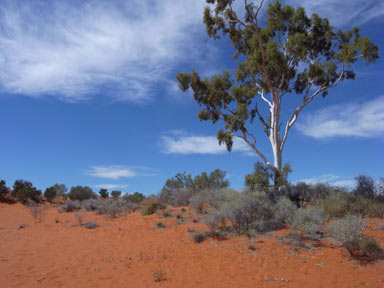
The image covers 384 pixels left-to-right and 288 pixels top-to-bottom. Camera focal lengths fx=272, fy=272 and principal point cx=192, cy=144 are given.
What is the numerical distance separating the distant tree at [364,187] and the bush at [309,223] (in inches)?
271

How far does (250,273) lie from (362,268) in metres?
3.06

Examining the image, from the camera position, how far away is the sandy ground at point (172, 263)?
666 cm

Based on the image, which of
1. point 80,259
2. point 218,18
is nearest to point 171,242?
point 80,259

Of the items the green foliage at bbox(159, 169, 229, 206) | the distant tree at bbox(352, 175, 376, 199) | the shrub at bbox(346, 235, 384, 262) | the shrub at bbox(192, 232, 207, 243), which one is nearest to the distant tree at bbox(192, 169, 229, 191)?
the green foliage at bbox(159, 169, 229, 206)

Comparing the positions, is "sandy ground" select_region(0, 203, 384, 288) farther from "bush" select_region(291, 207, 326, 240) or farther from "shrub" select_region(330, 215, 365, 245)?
"bush" select_region(291, 207, 326, 240)

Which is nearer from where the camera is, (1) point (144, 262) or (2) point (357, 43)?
(1) point (144, 262)

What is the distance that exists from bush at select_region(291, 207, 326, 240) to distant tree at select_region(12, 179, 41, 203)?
88.0ft

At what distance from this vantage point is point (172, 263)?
802 cm

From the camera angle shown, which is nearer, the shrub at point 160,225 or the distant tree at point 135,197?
the shrub at point 160,225

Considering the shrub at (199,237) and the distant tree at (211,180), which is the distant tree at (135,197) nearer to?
the distant tree at (211,180)

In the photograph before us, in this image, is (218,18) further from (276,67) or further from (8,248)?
(8,248)

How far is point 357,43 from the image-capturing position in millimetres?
16906

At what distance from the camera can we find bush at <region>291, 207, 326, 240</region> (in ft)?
31.6

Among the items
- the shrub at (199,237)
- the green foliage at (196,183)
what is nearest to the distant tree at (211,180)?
the green foliage at (196,183)
